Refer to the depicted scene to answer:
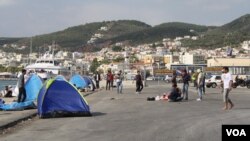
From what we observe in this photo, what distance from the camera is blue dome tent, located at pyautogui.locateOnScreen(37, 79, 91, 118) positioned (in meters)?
19.2

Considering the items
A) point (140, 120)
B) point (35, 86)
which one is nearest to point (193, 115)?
point (140, 120)

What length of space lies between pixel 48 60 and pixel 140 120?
73372 mm

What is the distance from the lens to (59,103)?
757 inches

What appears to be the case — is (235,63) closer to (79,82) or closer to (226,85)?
(79,82)

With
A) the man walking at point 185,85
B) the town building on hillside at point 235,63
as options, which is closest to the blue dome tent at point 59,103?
the man walking at point 185,85

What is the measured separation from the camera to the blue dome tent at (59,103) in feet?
62.9

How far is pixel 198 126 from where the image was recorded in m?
15.4

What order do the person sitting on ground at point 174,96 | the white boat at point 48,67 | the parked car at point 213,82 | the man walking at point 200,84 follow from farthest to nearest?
the white boat at point 48,67
the parked car at point 213,82
the man walking at point 200,84
the person sitting on ground at point 174,96

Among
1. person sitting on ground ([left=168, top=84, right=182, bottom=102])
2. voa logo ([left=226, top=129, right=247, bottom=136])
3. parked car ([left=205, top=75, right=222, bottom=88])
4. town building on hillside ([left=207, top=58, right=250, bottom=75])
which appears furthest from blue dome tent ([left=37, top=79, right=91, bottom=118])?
town building on hillside ([left=207, top=58, right=250, bottom=75])

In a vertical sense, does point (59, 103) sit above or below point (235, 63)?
below

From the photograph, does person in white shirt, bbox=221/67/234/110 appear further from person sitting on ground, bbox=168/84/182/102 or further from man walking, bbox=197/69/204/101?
man walking, bbox=197/69/204/101

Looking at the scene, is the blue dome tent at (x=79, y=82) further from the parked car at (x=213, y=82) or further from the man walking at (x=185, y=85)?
the parked car at (x=213, y=82)

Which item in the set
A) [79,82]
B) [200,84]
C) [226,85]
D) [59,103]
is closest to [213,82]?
[79,82]

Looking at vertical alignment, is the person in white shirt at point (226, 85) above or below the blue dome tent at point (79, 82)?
above
